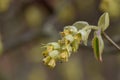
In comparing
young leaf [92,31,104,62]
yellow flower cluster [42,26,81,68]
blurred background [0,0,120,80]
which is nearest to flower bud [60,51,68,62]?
yellow flower cluster [42,26,81,68]

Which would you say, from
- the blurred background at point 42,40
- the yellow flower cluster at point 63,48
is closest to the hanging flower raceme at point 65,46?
the yellow flower cluster at point 63,48

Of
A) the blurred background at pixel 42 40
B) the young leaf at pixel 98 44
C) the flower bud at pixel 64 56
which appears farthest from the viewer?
the blurred background at pixel 42 40

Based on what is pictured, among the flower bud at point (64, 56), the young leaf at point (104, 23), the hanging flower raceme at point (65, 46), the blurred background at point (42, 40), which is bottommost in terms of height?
the flower bud at point (64, 56)

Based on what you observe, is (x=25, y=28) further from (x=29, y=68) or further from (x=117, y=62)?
(x=117, y=62)

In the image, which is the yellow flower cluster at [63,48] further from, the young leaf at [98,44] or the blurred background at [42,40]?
the blurred background at [42,40]

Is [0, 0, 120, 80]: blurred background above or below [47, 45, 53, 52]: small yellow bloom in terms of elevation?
above

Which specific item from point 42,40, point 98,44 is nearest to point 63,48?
point 98,44

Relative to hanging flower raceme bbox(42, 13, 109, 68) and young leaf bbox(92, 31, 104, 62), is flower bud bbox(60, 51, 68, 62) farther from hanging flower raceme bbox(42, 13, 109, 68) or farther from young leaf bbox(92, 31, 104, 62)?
young leaf bbox(92, 31, 104, 62)
